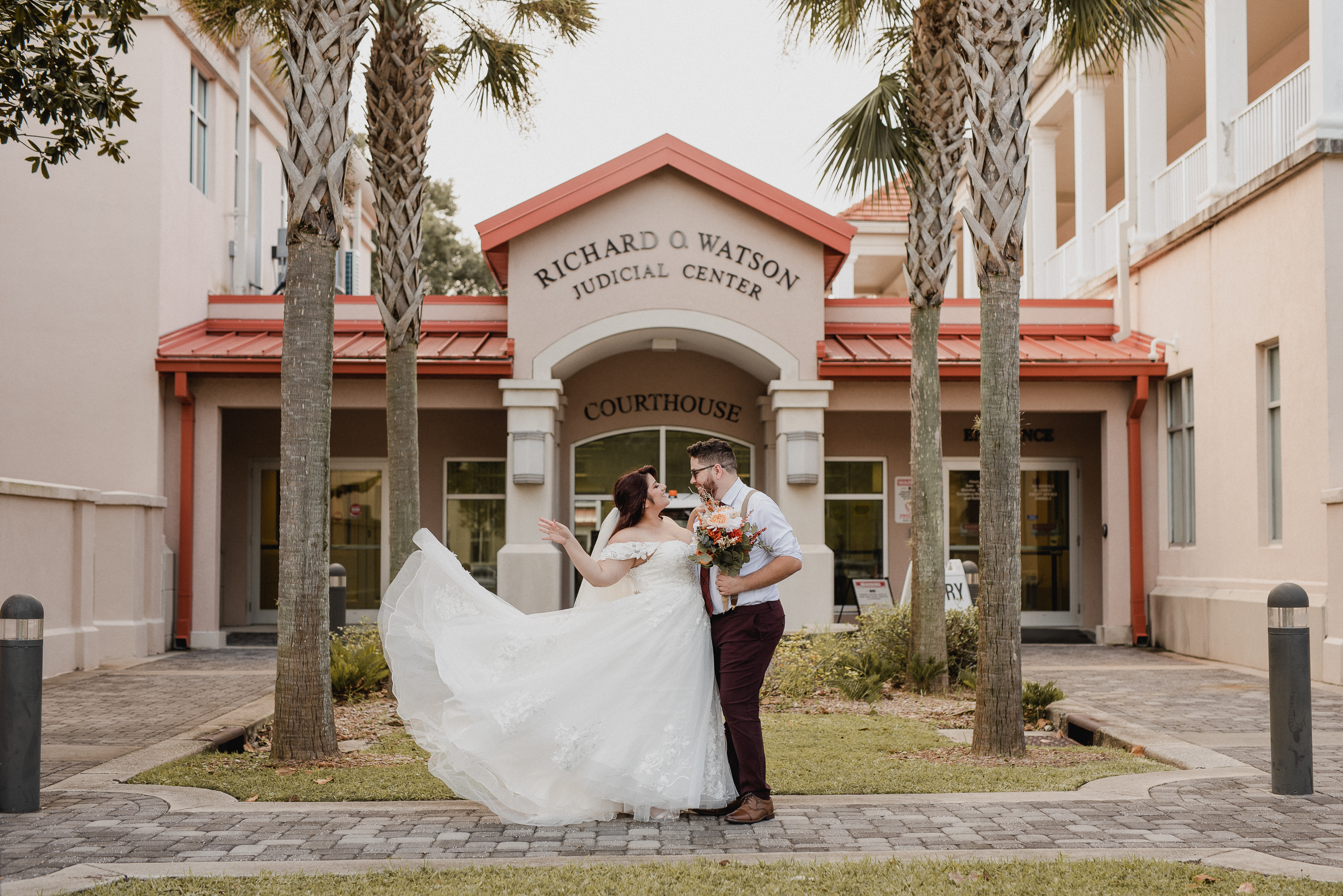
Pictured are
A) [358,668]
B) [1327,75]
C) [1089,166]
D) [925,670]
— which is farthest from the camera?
[1089,166]

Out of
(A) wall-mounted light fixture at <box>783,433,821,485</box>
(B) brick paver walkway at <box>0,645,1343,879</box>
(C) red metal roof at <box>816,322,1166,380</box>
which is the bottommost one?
(B) brick paver walkway at <box>0,645,1343,879</box>

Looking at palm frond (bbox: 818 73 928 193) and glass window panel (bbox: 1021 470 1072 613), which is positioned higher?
palm frond (bbox: 818 73 928 193)

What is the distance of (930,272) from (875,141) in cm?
131

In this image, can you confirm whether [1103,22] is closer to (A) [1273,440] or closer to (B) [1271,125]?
(B) [1271,125]

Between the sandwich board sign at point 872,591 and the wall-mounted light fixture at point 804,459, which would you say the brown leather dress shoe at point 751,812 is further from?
the sandwich board sign at point 872,591

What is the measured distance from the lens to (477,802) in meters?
6.46

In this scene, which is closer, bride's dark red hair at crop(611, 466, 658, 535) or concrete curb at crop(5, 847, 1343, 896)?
concrete curb at crop(5, 847, 1343, 896)

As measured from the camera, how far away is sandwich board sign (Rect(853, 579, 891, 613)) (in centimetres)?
1664

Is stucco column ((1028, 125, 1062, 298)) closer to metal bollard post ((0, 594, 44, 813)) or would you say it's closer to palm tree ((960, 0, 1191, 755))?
palm tree ((960, 0, 1191, 755))

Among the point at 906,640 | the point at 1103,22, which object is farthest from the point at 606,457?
the point at 1103,22

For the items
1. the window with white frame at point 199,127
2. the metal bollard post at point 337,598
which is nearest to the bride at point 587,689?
the metal bollard post at point 337,598

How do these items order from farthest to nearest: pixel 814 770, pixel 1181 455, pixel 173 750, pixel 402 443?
pixel 1181 455, pixel 402 443, pixel 173 750, pixel 814 770

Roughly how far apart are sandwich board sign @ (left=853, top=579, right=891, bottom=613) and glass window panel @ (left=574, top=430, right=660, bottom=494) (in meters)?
3.21

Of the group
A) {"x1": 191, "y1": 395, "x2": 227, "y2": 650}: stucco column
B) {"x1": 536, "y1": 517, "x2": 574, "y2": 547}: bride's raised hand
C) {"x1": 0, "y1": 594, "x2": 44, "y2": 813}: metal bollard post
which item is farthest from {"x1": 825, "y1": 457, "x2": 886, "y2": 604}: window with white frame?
{"x1": 0, "y1": 594, "x2": 44, "y2": 813}: metal bollard post
